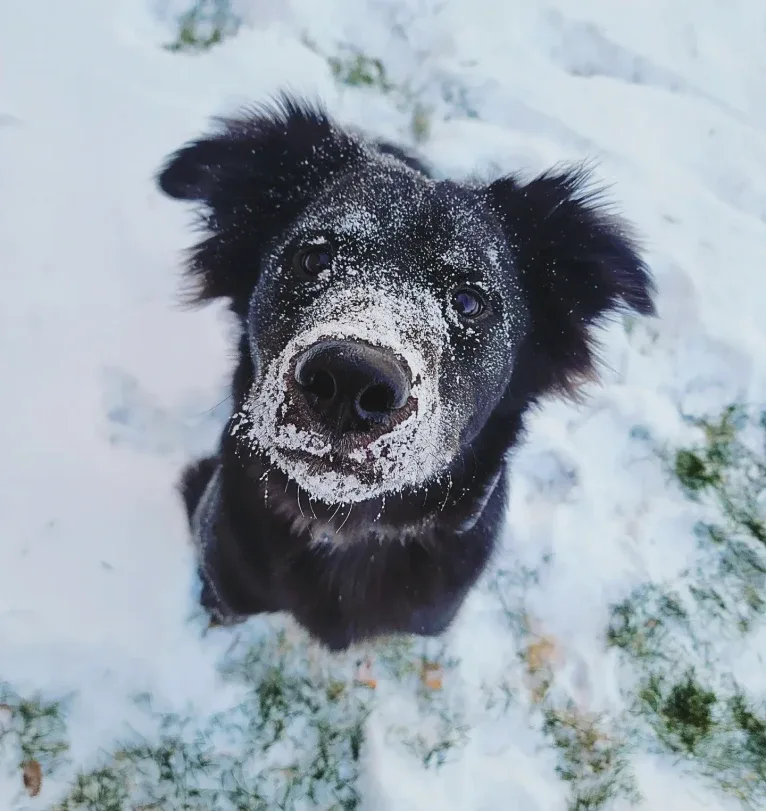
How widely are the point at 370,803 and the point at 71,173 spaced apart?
2899 mm

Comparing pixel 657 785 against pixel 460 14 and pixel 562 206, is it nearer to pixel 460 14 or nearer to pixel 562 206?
pixel 562 206

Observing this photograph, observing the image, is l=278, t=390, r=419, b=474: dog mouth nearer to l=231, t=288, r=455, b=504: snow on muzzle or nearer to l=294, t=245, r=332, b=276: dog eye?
l=231, t=288, r=455, b=504: snow on muzzle

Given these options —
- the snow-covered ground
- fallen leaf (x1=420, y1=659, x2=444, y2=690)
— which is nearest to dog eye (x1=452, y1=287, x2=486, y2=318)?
the snow-covered ground

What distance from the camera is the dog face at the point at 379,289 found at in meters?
1.63

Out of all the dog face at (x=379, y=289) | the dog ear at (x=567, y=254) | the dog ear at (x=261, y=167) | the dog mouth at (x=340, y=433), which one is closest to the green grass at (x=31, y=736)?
the dog face at (x=379, y=289)

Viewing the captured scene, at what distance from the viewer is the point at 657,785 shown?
260 centimetres

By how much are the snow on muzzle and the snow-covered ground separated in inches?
44.0

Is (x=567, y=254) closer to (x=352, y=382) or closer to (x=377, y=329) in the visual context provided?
(x=377, y=329)

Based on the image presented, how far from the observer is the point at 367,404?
1.55 m

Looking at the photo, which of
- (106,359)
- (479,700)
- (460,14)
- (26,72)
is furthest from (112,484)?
(460,14)

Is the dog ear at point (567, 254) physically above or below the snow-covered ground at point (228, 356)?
above

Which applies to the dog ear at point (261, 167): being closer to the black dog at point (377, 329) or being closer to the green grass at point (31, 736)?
the black dog at point (377, 329)

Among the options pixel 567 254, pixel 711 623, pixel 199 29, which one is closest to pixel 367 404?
pixel 567 254

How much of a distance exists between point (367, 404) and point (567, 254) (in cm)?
109
